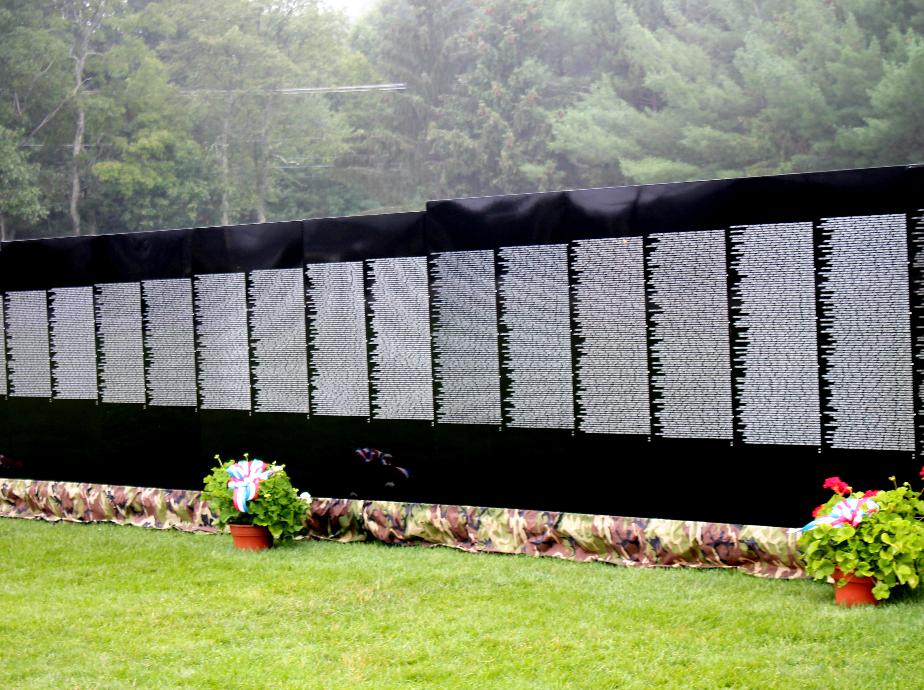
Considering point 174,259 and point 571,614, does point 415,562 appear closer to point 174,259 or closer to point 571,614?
point 571,614

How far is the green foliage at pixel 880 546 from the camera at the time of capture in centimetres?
532

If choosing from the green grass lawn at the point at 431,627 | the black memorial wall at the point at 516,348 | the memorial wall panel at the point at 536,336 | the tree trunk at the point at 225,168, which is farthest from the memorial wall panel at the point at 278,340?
the tree trunk at the point at 225,168

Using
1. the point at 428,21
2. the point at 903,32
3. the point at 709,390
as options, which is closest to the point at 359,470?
the point at 709,390

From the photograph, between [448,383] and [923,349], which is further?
[448,383]

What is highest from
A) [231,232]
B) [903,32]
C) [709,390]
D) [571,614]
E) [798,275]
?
[903,32]

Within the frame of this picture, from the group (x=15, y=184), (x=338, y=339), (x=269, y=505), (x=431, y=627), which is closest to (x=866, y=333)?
(x=431, y=627)

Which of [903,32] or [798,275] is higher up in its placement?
[903,32]

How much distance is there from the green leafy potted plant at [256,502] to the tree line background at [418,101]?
67.7 feet

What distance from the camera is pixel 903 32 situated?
91.4 feet

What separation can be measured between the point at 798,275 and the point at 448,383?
7.08ft

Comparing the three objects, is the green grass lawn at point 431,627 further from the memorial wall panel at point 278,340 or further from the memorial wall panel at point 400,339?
the memorial wall panel at point 278,340

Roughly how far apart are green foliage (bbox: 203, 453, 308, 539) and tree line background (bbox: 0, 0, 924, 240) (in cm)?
2061

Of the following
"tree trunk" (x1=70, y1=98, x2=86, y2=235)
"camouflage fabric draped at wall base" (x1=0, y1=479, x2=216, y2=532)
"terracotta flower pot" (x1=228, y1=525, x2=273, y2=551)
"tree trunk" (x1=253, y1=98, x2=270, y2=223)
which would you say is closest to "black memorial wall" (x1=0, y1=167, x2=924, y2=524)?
"camouflage fabric draped at wall base" (x1=0, y1=479, x2=216, y2=532)

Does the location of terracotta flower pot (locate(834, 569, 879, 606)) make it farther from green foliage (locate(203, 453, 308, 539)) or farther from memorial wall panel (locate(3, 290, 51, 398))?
memorial wall panel (locate(3, 290, 51, 398))
